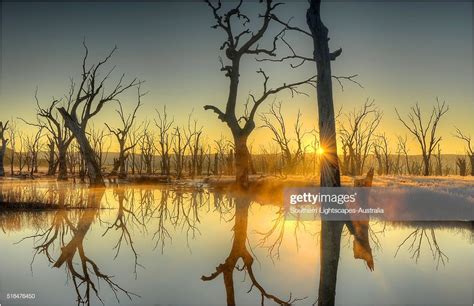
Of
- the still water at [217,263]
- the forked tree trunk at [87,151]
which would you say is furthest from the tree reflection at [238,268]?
the forked tree trunk at [87,151]

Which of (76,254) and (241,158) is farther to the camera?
(241,158)

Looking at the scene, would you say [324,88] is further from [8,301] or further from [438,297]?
[8,301]

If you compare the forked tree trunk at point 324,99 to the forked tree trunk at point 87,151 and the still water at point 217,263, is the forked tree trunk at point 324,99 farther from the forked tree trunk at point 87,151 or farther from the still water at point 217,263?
the forked tree trunk at point 87,151

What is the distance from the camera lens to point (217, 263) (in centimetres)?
480

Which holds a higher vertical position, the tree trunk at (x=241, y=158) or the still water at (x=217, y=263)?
the tree trunk at (x=241, y=158)

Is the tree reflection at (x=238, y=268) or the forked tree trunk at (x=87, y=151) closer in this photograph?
the tree reflection at (x=238, y=268)

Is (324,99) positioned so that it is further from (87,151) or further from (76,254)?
(87,151)

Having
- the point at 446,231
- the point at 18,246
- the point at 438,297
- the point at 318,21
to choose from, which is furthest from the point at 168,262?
the point at 318,21

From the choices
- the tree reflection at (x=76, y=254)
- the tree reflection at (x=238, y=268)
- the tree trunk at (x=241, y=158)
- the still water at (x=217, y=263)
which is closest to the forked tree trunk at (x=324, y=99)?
the still water at (x=217, y=263)

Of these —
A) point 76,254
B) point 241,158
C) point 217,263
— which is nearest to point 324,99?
point 241,158

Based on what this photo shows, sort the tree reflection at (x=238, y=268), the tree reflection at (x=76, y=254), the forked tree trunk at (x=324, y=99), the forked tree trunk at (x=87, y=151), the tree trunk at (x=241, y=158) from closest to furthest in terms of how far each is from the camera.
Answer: the tree reflection at (x=238, y=268) → the tree reflection at (x=76, y=254) → the forked tree trunk at (x=324, y=99) → the tree trunk at (x=241, y=158) → the forked tree trunk at (x=87, y=151)

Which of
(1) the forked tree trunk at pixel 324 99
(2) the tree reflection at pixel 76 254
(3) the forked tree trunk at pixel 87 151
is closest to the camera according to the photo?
(2) the tree reflection at pixel 76 254

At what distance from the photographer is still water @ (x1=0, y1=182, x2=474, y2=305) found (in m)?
3.64

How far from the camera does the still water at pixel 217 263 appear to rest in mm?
3641
